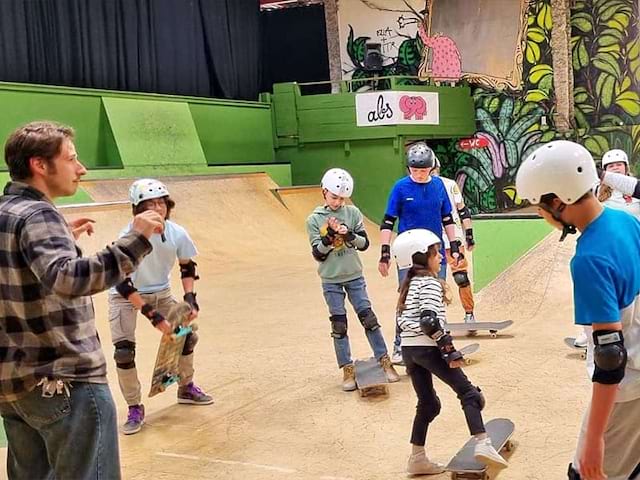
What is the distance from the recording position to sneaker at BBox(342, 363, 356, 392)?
4.48 meters

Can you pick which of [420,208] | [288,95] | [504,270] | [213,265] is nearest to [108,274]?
[420,208]

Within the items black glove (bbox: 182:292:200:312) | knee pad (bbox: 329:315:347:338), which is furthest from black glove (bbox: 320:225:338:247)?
black glove (bbox: 182:292:200:312)

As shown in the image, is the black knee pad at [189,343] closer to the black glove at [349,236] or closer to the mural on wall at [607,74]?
the black glove at [349,236]

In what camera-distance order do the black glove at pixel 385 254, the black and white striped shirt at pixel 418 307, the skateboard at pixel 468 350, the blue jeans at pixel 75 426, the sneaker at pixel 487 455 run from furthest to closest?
the skateboard at pixel 468 350
the black glove at pixel 385 254
the black and white striped shirt at pixel 418 307
the sneaker at pixel 487 455
the blue jeans at pixel 75 426

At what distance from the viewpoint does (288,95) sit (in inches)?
582

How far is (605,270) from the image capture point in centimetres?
176

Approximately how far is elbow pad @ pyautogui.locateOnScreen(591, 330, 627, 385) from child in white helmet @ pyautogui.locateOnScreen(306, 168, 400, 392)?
263cm

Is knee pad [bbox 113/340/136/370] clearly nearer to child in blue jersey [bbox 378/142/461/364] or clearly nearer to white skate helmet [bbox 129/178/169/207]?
white skate helmet [bbox 129/178/169/207]

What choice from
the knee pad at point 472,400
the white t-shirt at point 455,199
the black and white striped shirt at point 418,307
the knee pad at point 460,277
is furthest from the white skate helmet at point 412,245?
the white t-shirt at point 455,199

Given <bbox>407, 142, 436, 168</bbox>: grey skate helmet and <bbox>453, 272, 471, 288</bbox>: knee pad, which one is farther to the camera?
<bbox>453, 272, 471, 288</bbox>: knee pad

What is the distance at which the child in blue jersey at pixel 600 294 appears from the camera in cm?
177

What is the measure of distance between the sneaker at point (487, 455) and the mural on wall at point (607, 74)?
11.7 m

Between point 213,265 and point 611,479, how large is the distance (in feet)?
26.8

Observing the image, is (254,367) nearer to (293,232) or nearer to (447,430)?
(447,430)
